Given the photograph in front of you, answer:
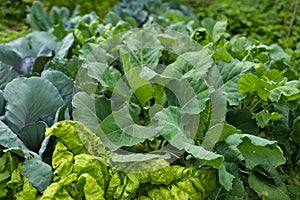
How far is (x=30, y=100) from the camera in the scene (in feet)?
7.65

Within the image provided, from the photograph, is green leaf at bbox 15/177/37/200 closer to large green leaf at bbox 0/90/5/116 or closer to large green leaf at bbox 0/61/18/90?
large green leaf at bbox 0/90/5/116

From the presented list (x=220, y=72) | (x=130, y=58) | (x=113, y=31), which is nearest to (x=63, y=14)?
(x=113, y=31)

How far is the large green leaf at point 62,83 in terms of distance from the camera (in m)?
2.46

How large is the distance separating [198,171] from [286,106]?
0.70m

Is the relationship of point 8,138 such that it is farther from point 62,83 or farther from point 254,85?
point 254,85

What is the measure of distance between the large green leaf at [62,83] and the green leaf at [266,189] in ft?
3.52

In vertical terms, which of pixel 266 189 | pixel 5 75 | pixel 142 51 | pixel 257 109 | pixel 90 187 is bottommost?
pixel 266 189

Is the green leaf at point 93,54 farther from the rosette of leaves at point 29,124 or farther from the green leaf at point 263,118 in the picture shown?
the green leaf at point 263,118

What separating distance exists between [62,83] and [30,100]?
224 mm

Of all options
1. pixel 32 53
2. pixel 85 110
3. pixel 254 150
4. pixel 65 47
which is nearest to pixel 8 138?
pixel 85 110

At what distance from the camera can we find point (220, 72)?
2.42m

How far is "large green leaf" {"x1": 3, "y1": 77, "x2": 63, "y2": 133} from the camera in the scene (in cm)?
231

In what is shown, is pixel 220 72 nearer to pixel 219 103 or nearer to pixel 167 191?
pixel 219 103

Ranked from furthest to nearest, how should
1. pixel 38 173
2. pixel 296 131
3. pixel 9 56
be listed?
pixel 9 56
pixel 296 131
pixel 38 173
